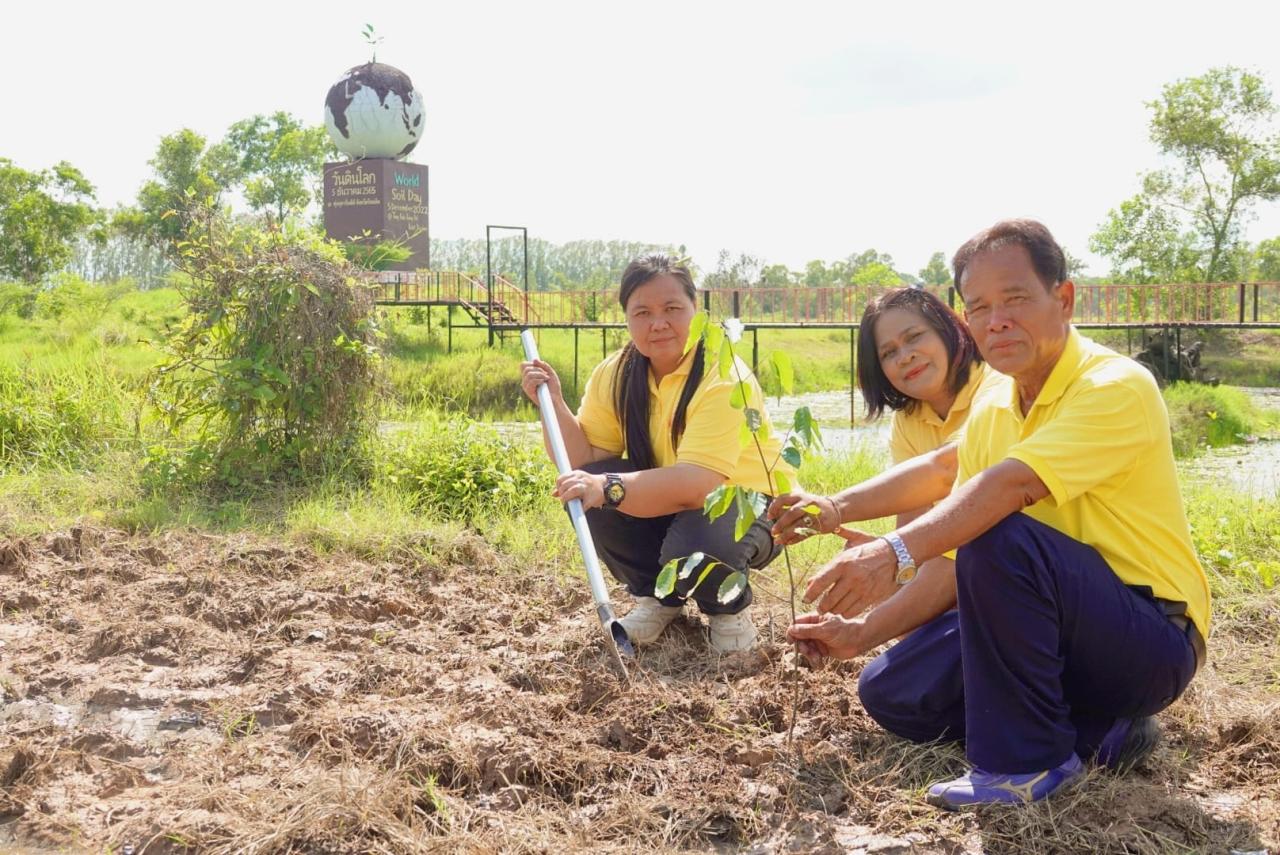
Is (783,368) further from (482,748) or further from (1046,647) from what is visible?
(482,748)

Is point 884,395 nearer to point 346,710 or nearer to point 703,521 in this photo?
point 703,521

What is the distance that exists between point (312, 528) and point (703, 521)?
2101 millimetres

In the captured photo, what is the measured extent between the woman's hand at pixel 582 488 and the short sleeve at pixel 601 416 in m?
0.52

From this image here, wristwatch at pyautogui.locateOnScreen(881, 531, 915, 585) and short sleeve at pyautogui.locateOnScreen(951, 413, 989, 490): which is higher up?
short sleeve at pyautogui.locateOnScreen(951, 413, 989, 490)

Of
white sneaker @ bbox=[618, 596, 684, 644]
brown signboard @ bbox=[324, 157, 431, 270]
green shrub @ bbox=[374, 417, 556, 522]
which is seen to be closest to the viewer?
white sneaker @ bbox=[618, 596, 684, 644]

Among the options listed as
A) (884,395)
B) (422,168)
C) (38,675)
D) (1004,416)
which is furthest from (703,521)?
(422,168)

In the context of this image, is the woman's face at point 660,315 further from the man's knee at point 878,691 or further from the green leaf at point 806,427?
the man's knee at point 878,691

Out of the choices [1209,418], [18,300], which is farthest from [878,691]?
[18,300]

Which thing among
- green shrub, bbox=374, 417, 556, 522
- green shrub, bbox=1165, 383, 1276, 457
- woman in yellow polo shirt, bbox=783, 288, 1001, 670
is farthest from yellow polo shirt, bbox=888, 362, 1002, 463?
green shrub, bbox=1165, 383, 1276, 457

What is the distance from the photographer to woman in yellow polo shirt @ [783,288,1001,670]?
Answer: 2.69m

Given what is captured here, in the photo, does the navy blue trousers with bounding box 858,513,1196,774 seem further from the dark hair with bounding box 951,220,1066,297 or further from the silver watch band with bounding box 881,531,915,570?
the dark hair with bounding box 951,220,1066,297

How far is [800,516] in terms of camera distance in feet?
7.41

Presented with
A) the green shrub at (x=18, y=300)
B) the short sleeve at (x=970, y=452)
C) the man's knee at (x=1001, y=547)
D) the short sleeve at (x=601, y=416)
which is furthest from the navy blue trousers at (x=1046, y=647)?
the green shrub at (x=18, y=300)

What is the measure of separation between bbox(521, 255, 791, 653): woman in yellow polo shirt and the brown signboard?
17601 millimetres
